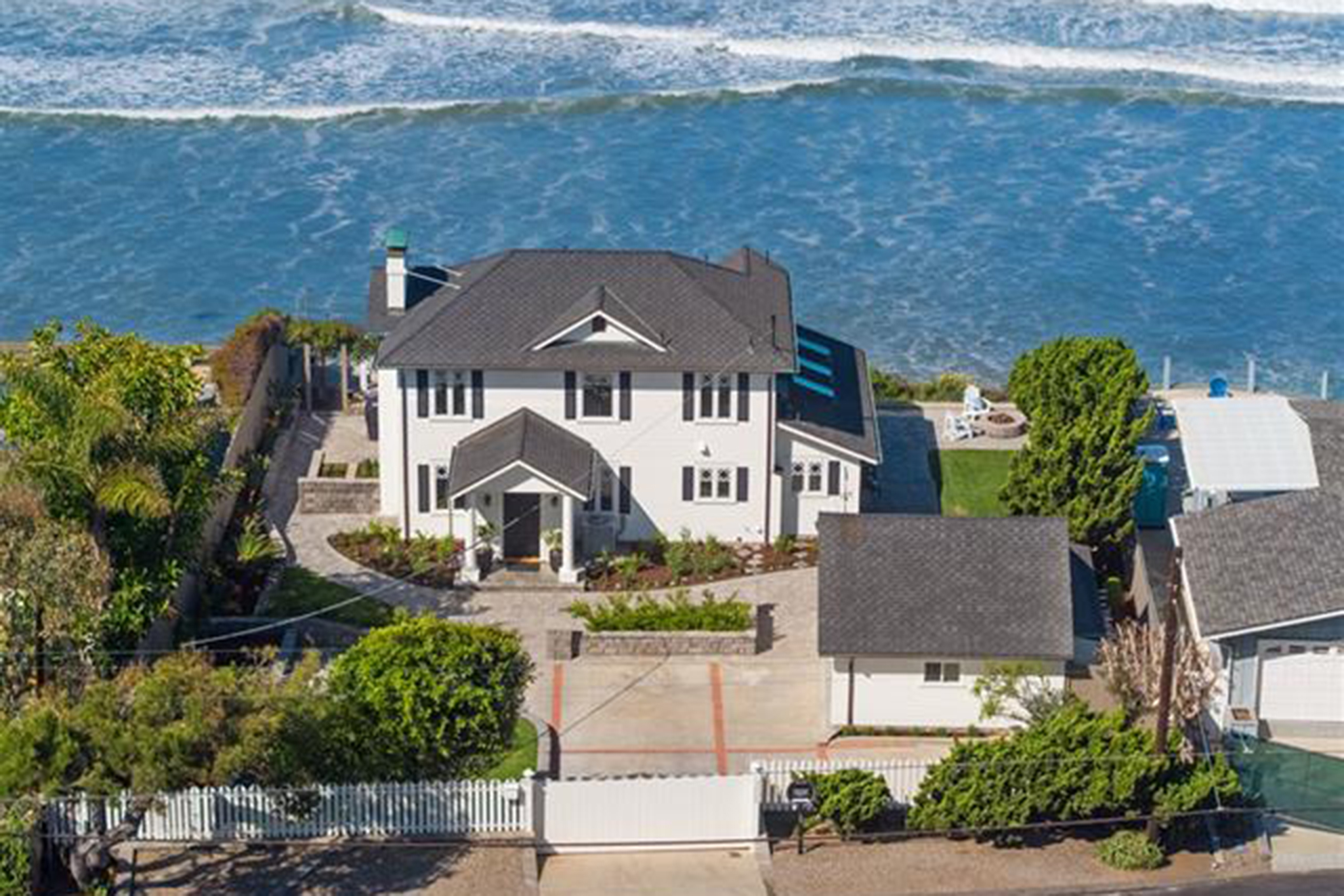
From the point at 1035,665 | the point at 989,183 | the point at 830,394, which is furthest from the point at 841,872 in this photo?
the point at 989,183

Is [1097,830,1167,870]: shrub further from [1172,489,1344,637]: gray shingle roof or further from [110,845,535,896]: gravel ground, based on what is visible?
[110,845,535,896]: gravel ground

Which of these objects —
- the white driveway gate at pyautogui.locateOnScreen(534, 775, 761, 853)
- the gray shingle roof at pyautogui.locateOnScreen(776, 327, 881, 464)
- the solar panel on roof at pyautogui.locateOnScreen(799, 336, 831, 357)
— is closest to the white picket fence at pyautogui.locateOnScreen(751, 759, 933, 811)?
the white driveway gate at pyautogui.locateOnScreen(534, 775, 761, 853)

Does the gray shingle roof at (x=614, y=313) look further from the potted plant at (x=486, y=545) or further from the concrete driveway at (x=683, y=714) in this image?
the concrete driveway at (x=683, y=714)

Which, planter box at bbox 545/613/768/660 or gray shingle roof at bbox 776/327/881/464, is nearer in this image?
planter box at bbox 545/613/768/660

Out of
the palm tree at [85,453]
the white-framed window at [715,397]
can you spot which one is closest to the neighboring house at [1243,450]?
the white-framed window at [715,397]

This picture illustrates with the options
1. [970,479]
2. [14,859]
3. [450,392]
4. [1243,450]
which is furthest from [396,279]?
[14,859]
